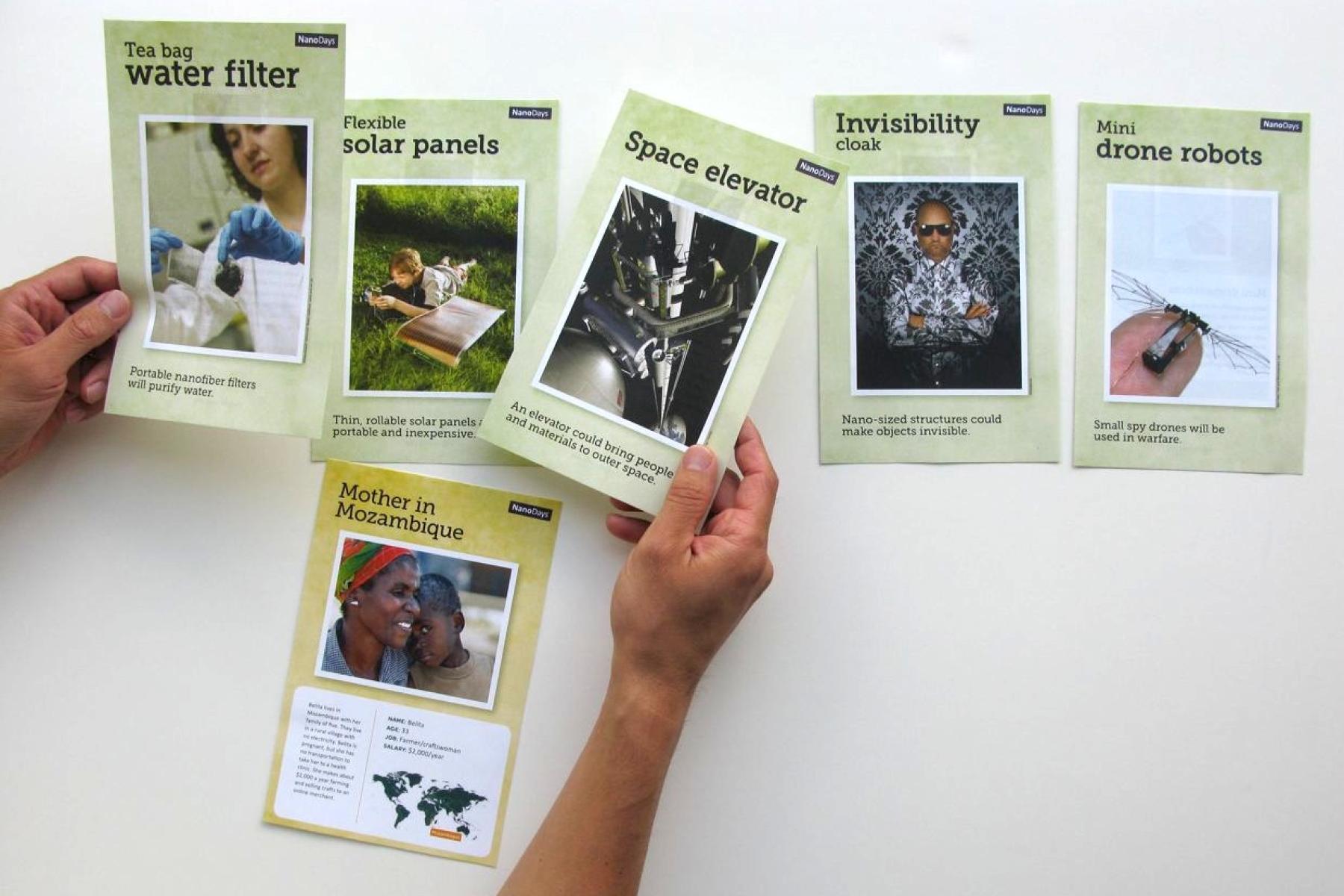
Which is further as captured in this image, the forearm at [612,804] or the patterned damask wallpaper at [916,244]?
the patterned damask wallpaper at [916,244]

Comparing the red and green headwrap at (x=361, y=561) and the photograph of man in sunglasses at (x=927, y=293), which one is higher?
the photograph of man in sunglasses at (x=927, y=293)

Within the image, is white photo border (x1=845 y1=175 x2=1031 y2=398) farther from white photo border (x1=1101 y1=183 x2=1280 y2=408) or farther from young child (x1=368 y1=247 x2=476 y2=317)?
young child (x1=368 y1=247 x2=476 y2=317)

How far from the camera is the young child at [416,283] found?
2.52ft

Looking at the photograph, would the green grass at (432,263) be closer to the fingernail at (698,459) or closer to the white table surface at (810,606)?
the white table surface at (810,606)

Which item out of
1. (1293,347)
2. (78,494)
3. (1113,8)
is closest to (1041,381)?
(1293,347)

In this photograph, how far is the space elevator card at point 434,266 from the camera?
764 millimetres

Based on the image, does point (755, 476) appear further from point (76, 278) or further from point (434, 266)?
point (76, 278)

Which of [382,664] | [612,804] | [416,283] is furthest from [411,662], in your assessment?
[416,283]

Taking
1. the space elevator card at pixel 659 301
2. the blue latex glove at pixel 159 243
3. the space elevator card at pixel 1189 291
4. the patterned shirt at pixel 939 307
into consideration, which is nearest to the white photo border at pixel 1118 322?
the space elevator card at pixel 1189 291

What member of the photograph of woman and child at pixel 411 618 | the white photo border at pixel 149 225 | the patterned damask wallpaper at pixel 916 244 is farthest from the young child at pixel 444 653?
the patterned damask wallpaper at pixel 916 244

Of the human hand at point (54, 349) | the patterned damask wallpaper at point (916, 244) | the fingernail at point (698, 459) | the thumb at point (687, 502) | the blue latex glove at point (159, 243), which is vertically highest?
the patterned damask wallpaper at point (916, 244)

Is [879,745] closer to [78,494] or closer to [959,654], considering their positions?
[959,654]

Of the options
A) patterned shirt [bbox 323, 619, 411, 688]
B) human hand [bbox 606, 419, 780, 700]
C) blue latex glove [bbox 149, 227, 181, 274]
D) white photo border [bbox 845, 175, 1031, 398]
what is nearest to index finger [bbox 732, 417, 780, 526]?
human hand [bbox 606, 419, 780, 700]

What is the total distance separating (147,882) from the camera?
74 cm
